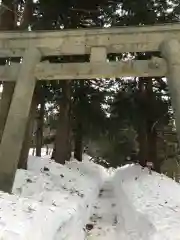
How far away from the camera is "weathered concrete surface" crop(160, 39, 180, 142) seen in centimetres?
875

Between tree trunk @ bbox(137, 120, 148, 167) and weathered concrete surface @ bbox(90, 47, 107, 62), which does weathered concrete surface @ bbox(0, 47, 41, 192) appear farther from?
tree trunk @ bbox(137, 120, 148, 167)

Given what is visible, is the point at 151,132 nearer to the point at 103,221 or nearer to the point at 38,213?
the point at 103,221

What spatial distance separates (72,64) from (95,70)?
0.63 metres

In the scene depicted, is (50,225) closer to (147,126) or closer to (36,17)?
(36,17)

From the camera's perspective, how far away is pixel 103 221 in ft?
32.8

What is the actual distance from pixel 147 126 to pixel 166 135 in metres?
3.89

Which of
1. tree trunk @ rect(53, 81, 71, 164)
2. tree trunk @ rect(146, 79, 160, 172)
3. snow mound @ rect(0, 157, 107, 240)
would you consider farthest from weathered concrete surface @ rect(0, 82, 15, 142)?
tree trunk @ rect(146, 79, 160, 172)

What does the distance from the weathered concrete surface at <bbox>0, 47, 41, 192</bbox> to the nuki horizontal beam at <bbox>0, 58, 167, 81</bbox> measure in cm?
26

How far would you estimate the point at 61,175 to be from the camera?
13688 mm

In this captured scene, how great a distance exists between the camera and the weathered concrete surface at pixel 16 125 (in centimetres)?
891

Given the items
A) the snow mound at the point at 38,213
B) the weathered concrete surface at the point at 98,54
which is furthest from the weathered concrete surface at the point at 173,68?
the snow mound at the point at 38,213

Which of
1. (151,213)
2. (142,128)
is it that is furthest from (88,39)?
(142,128)

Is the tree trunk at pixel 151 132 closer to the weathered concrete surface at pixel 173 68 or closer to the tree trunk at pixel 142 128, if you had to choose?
the tree trunk at pixel 142 128

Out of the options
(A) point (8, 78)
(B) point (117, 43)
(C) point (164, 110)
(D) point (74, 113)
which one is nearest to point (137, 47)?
(B) point (117, 43)
